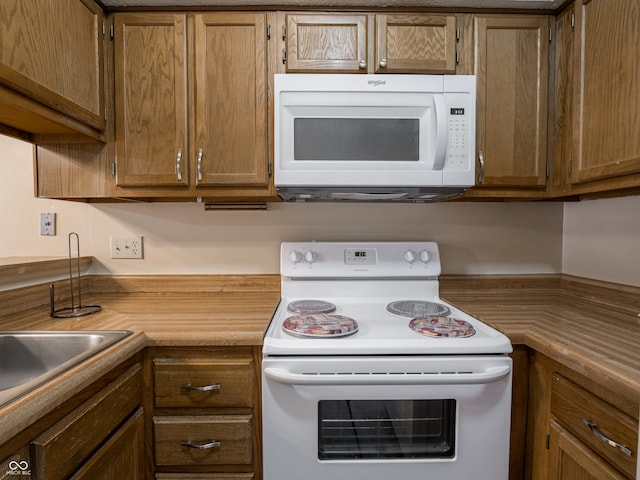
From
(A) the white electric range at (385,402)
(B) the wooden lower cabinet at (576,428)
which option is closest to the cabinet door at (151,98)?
(A) the white electric range at (385,402)

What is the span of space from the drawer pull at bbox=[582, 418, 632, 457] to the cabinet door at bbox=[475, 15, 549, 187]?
0.87 m

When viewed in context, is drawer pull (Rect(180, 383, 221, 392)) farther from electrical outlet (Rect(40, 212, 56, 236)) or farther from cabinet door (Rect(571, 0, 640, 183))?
cabinet door (Rect(571, 0, 640, 183))

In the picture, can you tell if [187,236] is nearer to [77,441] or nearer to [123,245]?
[123,245]

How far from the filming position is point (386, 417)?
3.59 feet

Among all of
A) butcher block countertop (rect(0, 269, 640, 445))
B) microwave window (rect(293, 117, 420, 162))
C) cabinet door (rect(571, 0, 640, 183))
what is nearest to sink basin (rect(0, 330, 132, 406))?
butcher block countertop (rect(0, 269, 640, 445))

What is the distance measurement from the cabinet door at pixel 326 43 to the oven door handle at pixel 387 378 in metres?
1.12

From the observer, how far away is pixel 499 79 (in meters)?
1.39

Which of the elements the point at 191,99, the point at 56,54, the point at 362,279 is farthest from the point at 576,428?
the point at 56,54

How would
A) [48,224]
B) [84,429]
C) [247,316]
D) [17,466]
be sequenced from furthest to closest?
[48,224]
[247,316]
[84,429]
[17,466]

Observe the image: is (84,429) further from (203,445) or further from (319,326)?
(319,326)

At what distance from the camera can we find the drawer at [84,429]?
718 mm

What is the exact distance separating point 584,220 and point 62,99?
7.12ft

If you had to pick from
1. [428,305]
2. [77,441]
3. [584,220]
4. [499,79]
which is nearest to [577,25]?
[499,79]

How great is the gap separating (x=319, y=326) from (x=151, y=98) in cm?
110
